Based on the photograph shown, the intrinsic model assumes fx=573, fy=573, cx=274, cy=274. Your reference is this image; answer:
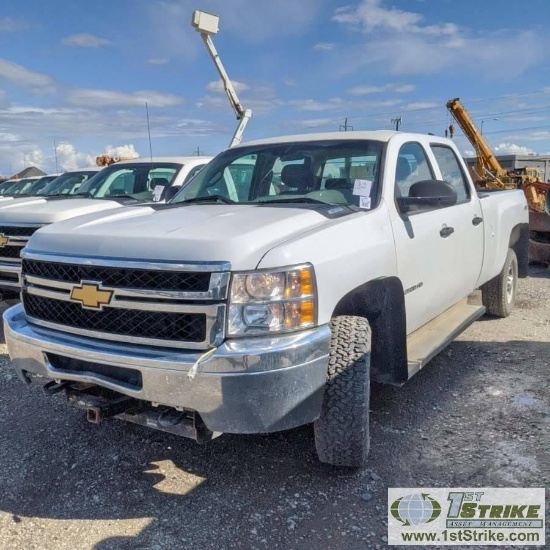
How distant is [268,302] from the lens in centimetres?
267

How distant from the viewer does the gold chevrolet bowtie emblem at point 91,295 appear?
2.88m

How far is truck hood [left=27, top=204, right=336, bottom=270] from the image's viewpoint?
270 centimetres

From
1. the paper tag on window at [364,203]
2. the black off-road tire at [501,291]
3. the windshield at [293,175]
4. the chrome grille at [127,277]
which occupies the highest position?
the windshield at [293,175]

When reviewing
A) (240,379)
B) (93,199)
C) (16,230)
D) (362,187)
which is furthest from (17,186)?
(240,379)

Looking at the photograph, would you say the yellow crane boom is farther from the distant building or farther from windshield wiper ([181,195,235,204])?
windshield wiper ([181,195,235,204])

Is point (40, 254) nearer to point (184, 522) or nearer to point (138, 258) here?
point (138, 258)

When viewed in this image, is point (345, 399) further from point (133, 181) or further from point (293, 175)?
point (133, 181)

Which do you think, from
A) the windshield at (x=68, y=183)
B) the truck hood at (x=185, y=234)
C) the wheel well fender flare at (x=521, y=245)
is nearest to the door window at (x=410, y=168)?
the truck hood at (x=185, y=234)

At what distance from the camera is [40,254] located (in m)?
3.23

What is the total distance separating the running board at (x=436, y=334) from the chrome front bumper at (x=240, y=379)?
45.1 inches

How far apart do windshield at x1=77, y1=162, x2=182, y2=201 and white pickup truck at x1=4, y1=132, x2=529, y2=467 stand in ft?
12.3

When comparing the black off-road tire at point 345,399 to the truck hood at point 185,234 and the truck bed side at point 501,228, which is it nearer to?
the truck hood at point 185,234

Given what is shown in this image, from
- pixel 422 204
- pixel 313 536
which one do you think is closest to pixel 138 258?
pixel 313 536

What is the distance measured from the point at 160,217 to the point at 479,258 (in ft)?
9.84
